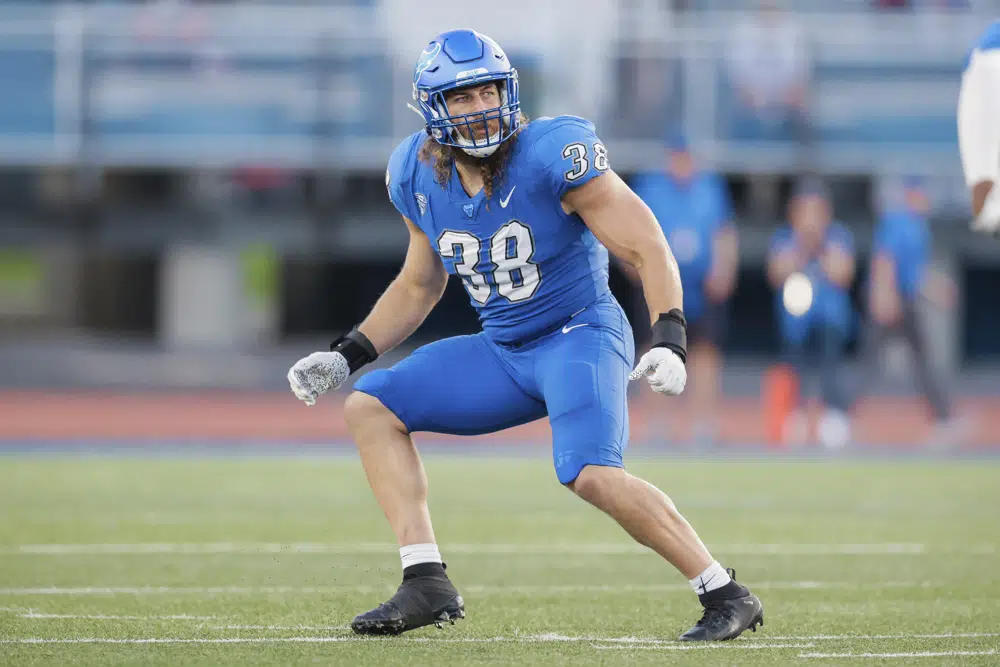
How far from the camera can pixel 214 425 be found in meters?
14.6

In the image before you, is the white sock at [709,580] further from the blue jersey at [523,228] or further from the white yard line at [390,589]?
the white yard line at [390,589]

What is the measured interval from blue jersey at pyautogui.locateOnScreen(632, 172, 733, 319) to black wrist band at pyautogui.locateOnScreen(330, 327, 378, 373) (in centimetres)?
713

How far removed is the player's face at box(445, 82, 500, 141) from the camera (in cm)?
503

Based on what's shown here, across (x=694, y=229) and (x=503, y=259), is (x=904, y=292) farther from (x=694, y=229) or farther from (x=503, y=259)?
(x=503, y=259)

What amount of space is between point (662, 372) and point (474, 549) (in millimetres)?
2853

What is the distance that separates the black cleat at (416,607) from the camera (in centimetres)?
510

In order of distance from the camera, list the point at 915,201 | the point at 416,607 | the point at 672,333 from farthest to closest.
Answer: the point at 915,201, the point at 416,607, the point at 672,333

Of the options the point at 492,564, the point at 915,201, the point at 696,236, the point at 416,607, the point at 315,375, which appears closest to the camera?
the point at 416,607

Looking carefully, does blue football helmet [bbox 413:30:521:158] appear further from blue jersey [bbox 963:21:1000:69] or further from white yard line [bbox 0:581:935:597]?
white yard line [bbox 0:581:935:597]

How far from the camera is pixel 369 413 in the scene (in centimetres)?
529

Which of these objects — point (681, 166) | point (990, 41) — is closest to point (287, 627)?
point (990, 41)

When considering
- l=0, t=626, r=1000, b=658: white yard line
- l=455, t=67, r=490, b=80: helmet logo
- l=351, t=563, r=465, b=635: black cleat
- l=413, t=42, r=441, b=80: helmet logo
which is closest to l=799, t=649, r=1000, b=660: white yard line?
l=0, t=626, r=1000, b=658: white yard line

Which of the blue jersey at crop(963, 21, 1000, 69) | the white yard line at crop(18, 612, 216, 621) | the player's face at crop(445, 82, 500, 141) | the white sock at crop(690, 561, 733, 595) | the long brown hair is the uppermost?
the blue jersey at crop(963, 21, 1000, 69)

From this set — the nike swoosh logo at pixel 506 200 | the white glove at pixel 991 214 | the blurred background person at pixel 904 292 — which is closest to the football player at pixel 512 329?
the nike swoosh logo at pixel 506 200
